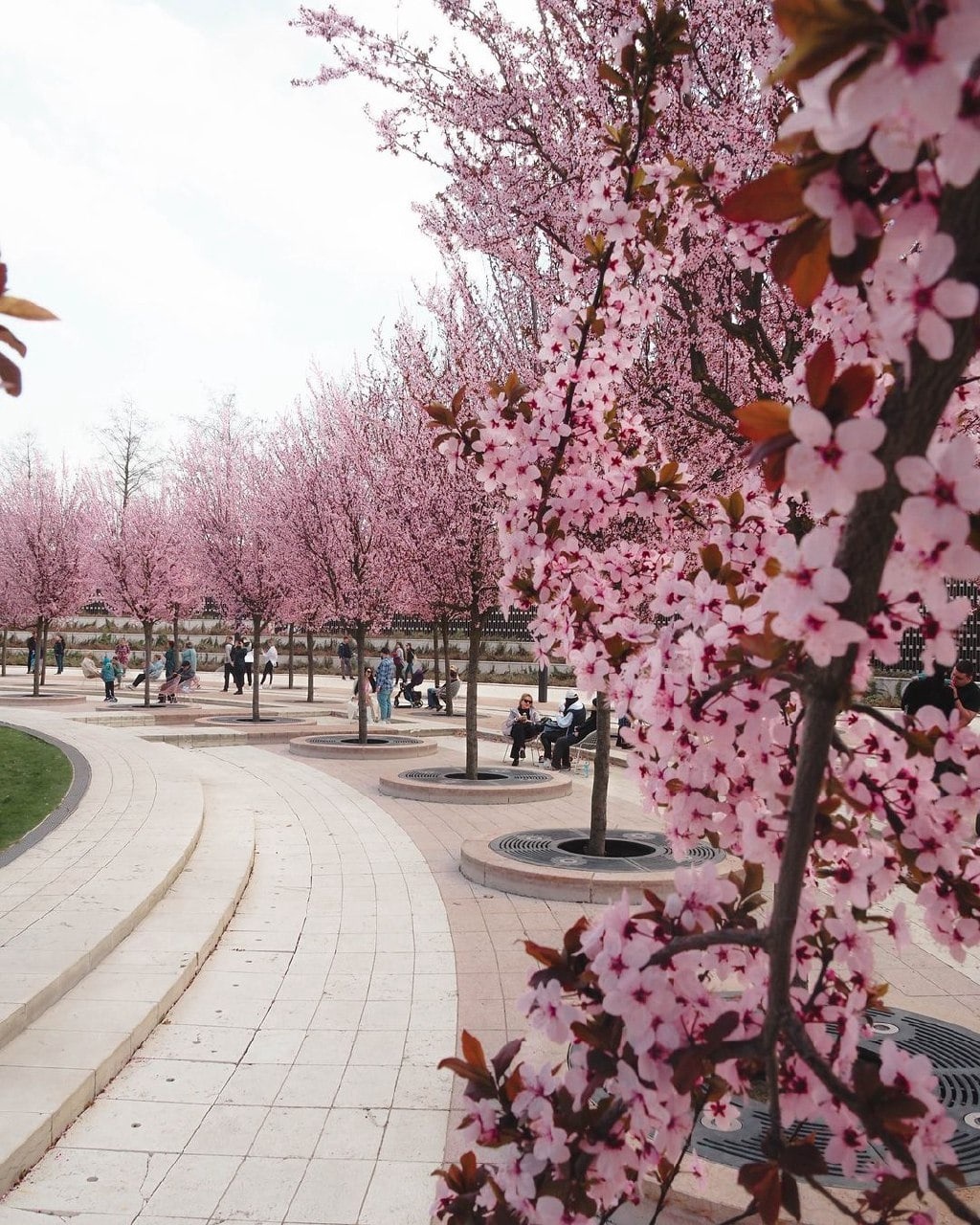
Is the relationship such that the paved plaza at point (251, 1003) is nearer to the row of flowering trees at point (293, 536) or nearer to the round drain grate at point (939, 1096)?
the round drain grate at point (939, 1096)

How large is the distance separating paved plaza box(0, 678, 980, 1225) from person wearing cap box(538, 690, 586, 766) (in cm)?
568

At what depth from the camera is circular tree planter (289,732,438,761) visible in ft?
52.7

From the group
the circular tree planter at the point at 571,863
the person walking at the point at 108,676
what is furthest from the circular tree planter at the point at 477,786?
the person walking at the point at 108,676

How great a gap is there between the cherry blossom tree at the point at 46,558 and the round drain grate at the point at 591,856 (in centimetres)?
2053

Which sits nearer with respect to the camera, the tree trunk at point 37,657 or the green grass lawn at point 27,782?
the green grass lawn at point 27,782

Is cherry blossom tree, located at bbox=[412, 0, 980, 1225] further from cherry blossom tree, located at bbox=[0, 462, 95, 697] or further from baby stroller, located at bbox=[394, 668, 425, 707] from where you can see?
cherry blossom tree, located at bbox=[0, 462, 95, 697]

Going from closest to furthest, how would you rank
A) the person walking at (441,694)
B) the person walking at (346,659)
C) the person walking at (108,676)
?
the person walking at (108,676) < the person walking at (441,694) < the person walking at (346,659)

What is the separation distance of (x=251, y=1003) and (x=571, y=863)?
3.08 metres

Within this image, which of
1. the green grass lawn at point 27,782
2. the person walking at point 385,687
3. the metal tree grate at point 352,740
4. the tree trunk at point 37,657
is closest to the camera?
the green grass lawn at point 27,782

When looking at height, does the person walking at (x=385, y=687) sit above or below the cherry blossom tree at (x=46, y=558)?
below

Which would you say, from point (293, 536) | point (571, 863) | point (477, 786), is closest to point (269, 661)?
point (293, 536)

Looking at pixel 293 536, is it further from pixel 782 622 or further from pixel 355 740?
pixel 782 622

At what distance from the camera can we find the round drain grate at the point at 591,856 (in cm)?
798

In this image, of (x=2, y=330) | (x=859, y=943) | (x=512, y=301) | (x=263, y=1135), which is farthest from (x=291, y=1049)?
(x=512, y=301)
